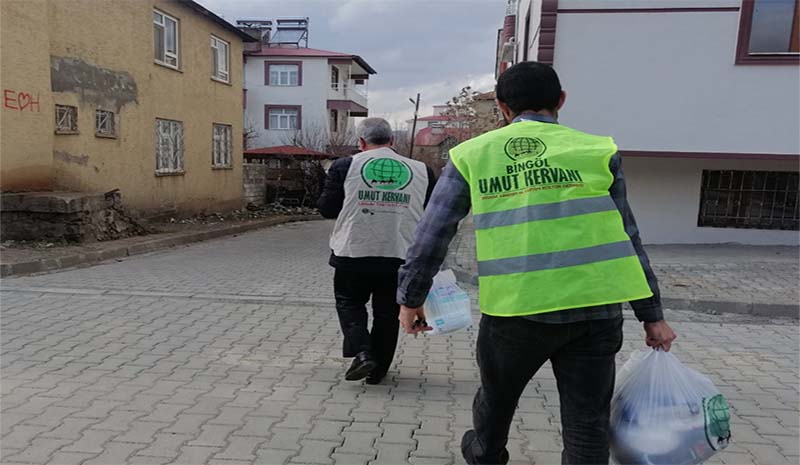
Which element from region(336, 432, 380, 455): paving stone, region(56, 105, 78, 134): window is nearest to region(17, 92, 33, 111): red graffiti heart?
region(56, 105, 78, 134): window

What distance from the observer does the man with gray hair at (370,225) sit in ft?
12.2

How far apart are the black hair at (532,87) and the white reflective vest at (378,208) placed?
5.19 feet

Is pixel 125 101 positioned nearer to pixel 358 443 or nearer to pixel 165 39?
pixel 165 39

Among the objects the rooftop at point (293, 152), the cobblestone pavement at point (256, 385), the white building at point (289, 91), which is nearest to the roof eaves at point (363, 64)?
the white building at point (289, 91)

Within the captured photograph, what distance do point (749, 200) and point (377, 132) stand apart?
9.17 meters

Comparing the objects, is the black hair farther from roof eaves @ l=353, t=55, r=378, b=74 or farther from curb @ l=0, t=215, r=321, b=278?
roof eaves @ l=353, t=55, r=378, b=74

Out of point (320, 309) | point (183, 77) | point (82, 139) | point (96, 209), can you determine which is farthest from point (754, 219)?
point (183, 77)

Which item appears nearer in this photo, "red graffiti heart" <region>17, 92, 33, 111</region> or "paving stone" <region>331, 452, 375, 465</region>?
"paving stone" <region>331, 452, 375, 465</region>

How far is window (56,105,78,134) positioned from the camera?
11.0m

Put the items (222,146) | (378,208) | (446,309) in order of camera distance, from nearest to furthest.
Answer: (446,309) < (378,208) < (222,146)

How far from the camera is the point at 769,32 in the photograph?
30.0 feet

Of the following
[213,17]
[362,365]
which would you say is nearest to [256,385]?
[362,365]

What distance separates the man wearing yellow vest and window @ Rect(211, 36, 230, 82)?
55.9ft

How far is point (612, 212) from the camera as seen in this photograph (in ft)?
6.77
